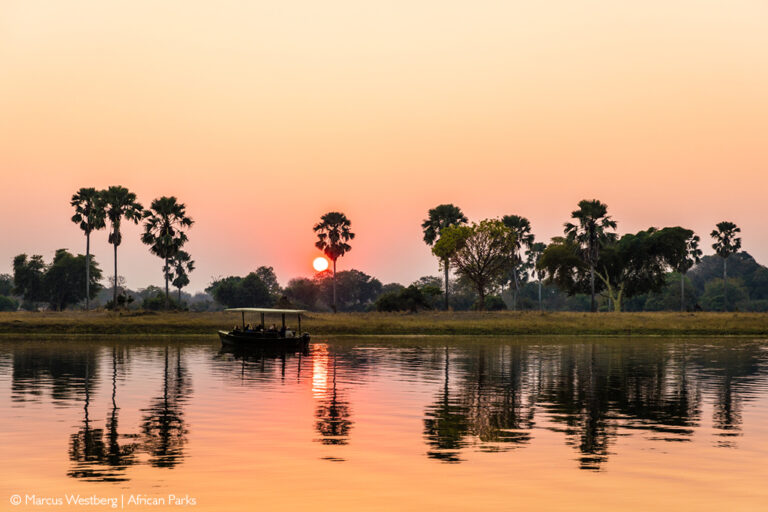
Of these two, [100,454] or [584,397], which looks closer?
[100,454]

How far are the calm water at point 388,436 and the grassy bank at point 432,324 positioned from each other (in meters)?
49.2

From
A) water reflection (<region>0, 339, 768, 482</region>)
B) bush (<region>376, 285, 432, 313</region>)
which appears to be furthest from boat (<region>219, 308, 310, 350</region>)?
bush (<region>376, 285, 432, 313</region>)

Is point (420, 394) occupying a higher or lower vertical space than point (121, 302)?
lower

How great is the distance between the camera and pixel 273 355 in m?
72.3

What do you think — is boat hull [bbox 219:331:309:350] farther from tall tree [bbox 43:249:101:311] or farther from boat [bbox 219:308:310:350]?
tall tree [bbox 43:249:101:311]

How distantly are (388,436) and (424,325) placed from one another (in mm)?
83366

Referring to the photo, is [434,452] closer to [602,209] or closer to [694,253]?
[602,209]

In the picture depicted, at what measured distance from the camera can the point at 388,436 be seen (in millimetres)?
26219

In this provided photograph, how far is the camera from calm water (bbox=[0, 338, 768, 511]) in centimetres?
1800

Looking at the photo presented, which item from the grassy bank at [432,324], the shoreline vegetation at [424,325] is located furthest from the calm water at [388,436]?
the grassy bank at [432,324]

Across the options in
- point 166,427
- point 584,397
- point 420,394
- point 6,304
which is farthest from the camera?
point 6,304

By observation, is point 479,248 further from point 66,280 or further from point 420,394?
point 420,394

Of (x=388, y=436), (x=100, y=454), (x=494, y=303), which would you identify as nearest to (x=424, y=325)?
(x=494, y=303)

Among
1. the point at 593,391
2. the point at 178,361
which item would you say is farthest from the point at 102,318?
the point at 593,391
